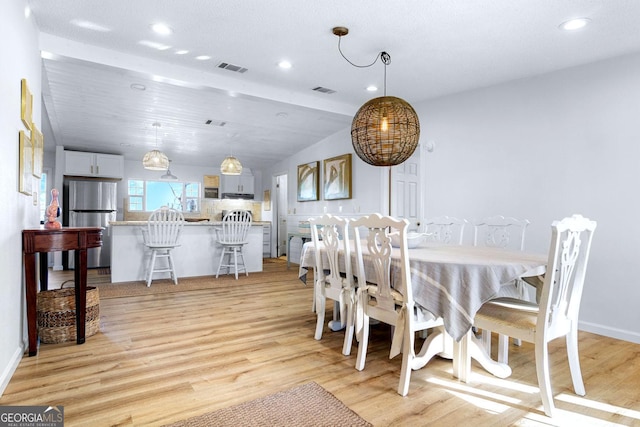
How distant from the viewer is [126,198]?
295 inches

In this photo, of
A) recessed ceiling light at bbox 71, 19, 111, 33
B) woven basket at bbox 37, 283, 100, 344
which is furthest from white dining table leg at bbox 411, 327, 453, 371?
recessed ceiling light at bbox 71, 19, 111, 33

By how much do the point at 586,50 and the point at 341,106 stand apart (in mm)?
2751

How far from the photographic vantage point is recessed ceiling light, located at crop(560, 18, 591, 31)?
8.58ft

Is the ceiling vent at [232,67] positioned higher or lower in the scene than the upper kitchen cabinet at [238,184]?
higher

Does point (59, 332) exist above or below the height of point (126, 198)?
below

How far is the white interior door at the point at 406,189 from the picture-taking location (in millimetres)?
5129

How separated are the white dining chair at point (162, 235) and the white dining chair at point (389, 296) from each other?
3496 millimetres

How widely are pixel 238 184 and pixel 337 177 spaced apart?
3.29 metres

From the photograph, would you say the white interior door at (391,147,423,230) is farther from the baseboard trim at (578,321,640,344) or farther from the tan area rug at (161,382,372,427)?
the tan area rug at (161,382,372,427)

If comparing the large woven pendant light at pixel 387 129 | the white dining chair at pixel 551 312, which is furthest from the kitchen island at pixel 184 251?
the white dining chair at pixel 551 312

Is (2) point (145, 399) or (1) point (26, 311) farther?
(1) point (26, 311)

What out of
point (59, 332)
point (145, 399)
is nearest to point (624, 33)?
point (145, 399)

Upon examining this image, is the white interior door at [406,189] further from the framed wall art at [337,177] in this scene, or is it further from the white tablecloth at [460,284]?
the white tablecloth at [460,284]

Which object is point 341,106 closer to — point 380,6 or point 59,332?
point 380,6
